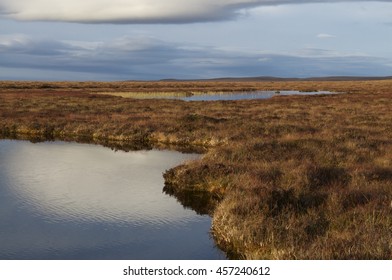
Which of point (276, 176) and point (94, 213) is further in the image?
point (276, 176)

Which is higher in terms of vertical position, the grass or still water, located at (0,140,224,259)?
the grass

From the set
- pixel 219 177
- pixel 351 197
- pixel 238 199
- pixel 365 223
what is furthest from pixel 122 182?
pixel 365 223

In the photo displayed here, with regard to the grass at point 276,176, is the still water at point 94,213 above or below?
below

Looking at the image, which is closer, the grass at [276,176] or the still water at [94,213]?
the grass at [276,176]

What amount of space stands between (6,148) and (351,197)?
23.2 metres

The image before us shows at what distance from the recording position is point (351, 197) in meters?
13.8

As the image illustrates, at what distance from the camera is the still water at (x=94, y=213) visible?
12.9 meters

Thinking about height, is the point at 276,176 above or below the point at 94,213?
above

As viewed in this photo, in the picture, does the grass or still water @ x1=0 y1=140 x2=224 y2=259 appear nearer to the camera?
the grass

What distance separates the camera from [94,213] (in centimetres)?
1633

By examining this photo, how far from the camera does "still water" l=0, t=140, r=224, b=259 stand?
12945mm
